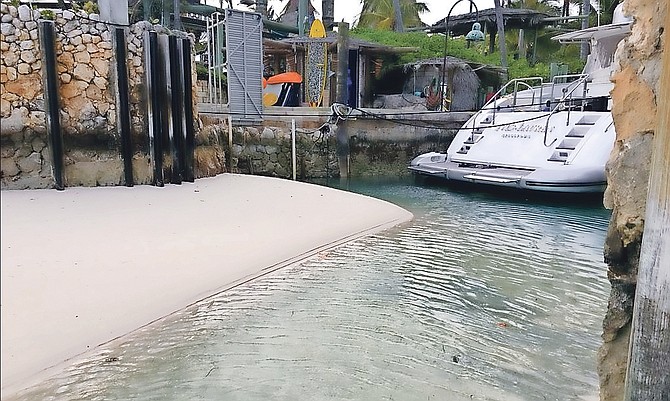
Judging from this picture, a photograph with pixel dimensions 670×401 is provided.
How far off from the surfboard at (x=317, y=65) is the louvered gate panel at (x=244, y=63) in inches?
133

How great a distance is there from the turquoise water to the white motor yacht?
3646mm

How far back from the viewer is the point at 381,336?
13.2 ft

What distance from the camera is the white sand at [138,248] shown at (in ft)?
11.7

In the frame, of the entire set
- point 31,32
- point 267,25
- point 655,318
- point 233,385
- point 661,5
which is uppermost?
point 267,25

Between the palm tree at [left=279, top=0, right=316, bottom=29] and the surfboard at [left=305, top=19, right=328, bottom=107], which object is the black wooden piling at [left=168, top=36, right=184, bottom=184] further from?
the palm tree at [left=279, top=0, right=316, bottom=29]

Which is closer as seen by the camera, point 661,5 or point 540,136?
point 661,5

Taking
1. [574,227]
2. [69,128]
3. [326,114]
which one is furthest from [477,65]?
[69,128]

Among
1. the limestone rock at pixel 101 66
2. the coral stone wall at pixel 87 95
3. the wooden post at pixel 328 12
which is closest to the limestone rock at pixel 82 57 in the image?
the coral stone wall at pixel 87 95

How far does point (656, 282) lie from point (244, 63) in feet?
38.8

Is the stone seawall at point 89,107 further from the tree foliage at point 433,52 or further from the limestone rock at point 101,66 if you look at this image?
the tree foliage at point 433,52

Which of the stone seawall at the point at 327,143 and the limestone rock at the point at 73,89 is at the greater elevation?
the limestone rock at the point at 73,89

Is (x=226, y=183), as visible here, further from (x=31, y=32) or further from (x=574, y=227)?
(x=574, y=227)

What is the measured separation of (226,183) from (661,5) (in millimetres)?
8499

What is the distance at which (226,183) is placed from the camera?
31.7 ft
